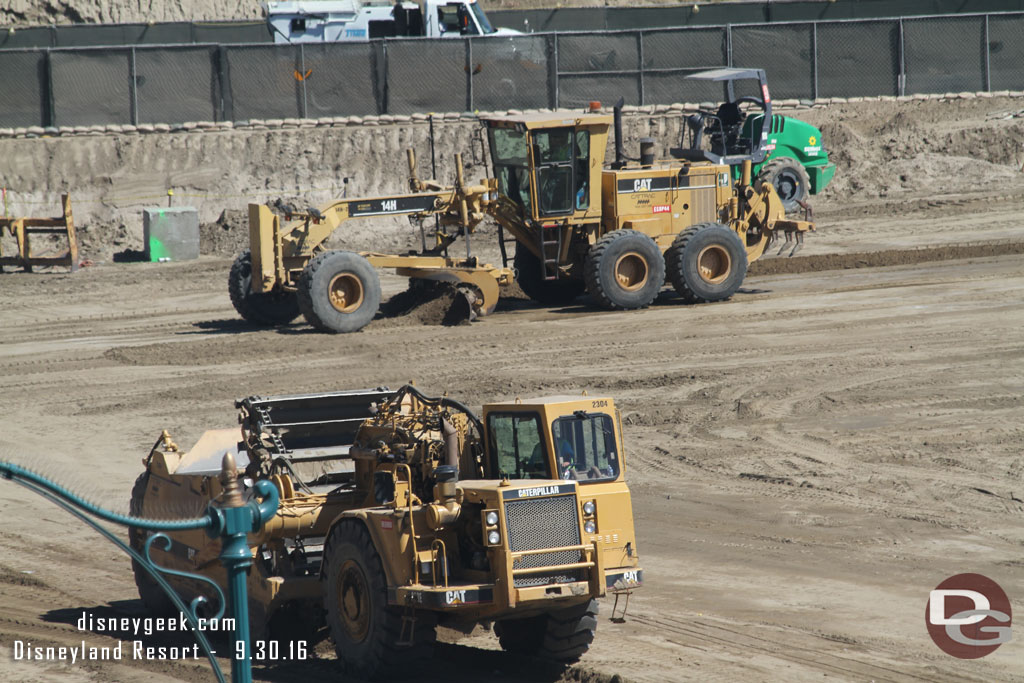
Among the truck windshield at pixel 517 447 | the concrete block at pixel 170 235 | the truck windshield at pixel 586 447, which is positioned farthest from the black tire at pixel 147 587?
the concrete block at pixel 170 235

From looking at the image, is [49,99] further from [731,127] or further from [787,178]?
[787,178]

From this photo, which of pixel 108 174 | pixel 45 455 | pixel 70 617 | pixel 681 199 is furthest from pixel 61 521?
pixel 108 174

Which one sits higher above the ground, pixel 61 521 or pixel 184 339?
pixel 184 339

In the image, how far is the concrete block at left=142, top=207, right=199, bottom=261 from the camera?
25141mm

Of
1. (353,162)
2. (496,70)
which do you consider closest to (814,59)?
(496,70)

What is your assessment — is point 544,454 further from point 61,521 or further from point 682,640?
point 61,521

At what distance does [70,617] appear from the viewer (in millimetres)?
9781

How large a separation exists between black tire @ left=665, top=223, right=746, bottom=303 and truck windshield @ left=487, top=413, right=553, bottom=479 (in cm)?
1159

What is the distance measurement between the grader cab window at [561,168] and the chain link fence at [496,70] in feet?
33.7

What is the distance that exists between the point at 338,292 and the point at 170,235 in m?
8.05

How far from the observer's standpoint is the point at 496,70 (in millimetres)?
29078

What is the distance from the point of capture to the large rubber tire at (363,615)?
787 cm

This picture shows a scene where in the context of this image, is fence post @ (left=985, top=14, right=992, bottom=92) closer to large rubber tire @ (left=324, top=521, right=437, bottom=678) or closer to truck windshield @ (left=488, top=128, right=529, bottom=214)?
truck windshield @ (left=488, top=128, right=529, bottom=214)

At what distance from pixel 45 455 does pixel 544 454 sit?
799 centimetres
